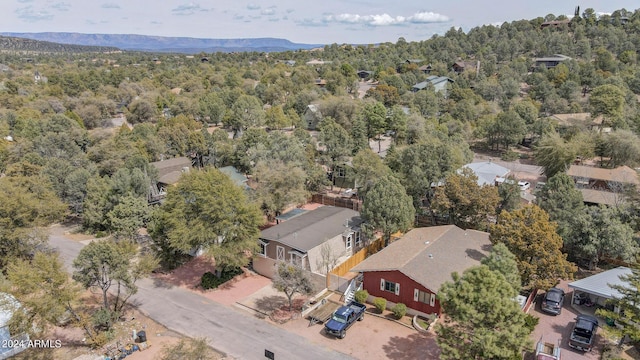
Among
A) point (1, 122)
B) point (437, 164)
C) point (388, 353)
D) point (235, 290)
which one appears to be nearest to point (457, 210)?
point (437, 164)

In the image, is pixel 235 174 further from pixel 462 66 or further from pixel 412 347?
pixel 462 66

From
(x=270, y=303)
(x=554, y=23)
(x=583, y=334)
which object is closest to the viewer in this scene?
(x=583, y=334)

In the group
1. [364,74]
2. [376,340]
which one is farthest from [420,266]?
[364,74]

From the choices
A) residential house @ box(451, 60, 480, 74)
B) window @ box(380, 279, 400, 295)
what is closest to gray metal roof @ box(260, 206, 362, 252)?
window @ box(380, 279, 400, 295)

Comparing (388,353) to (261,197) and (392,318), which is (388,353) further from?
(261,197)

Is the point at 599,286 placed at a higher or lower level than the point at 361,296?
higher

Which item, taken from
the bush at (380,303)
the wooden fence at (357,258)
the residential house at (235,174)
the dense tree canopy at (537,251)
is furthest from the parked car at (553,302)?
the residential house at (235,174)
